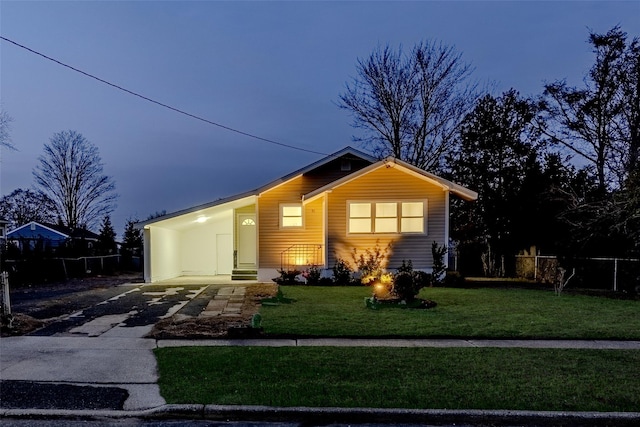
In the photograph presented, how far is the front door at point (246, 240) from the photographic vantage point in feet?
60.6

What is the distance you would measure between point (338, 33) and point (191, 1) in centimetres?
1482

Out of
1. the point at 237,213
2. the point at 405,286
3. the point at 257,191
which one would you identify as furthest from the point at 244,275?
the point at 405,286

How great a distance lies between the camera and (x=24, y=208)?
4069 centimetres

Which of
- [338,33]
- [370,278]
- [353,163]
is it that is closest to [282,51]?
[338,33]

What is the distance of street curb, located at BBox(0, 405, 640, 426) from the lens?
417 centimetres

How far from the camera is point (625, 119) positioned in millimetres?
20266

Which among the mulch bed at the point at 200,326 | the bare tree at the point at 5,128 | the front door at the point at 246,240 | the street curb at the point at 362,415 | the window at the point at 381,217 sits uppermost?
the bare tree at the point at 5,128

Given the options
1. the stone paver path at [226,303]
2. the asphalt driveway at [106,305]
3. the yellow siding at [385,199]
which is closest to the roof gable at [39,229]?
the asphalt driveway at [106,305]

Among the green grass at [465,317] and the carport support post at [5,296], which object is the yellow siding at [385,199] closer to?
the green grass at [465,317]

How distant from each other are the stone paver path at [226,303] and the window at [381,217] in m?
4.84

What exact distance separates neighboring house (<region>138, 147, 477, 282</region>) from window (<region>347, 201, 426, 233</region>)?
38 mm

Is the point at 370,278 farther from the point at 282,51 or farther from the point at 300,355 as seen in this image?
the point at 282,51

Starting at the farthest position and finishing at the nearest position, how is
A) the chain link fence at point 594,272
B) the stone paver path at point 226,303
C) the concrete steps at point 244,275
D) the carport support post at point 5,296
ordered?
the concrete steps at point 244,275
the chain link fence at point 594,272
the stone paver path at point 226,303
the carport support post at point 5,296

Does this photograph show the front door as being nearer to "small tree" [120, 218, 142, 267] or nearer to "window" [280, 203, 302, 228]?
"window" [280, 203, 302, 228]
